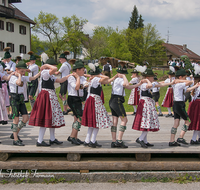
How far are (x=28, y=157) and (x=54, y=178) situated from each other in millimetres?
814

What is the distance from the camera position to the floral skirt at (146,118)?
16.1 feet

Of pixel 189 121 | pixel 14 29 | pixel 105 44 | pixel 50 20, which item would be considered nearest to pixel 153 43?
pixel 105 44

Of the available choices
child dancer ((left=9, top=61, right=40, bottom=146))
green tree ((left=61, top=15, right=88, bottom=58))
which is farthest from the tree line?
child dancer ((left=9, top=61, right=40, bottom=146))

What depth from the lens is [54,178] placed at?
14.8 ft

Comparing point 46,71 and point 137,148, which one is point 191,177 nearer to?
point 137,148

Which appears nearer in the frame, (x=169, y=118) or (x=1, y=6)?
(x=169, y=118)

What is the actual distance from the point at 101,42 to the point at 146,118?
150 ft

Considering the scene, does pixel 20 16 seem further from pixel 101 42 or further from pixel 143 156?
pixel 143 156

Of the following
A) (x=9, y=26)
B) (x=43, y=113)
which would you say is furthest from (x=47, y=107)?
(x=9, y=26)

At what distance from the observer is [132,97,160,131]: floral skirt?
4902 mm

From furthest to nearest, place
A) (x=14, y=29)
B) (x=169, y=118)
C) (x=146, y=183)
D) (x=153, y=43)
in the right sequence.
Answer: (x=153, y=43) → (x=14, y=29) → (x=169, y=118) → (x=146, y=183)

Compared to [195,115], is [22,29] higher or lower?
higher

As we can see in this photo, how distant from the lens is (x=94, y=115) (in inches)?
190

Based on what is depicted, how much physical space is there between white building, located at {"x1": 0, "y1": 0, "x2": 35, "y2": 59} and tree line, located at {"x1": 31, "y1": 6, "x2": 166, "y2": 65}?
9057mm
